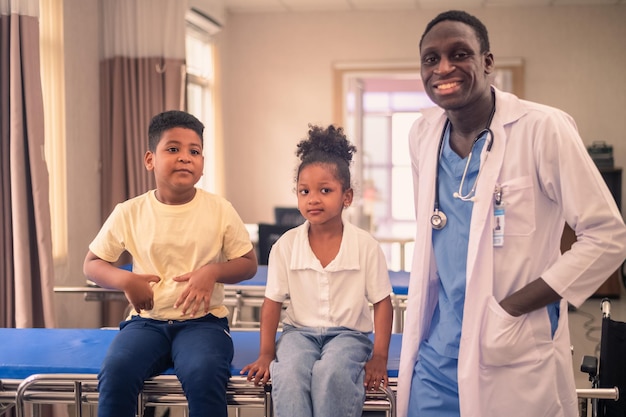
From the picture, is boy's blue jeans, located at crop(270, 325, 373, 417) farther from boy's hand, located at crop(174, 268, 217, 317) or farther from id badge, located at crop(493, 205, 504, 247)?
id badge, located at crop(493, 205, 504, 247)

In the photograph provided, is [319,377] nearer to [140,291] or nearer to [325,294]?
[325,294]

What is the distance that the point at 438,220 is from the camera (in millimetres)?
1802

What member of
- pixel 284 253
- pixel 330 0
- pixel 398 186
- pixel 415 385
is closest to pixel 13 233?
pixel 284 253

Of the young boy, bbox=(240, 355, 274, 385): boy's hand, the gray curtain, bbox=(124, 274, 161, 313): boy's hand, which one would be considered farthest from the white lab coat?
the gray curtain

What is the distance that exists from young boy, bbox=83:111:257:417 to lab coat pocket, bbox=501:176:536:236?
94 centimetres

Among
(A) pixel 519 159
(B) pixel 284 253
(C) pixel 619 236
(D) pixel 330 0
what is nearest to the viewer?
(C) pixel 619 236

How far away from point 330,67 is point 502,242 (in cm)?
702

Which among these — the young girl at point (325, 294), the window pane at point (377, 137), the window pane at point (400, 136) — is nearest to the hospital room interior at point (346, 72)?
the window pane at point (377, 137)

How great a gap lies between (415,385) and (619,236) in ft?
2.12

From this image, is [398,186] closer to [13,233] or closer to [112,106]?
[112,106]

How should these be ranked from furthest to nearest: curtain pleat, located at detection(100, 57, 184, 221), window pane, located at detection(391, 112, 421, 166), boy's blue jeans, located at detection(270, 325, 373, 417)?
window pane, located at detection(391, 112, 421, 166) → curtain pleat, located at detection(100, 57, 184, 221) → boy's blue jeans, located at detection(270, 325, 373, 417)

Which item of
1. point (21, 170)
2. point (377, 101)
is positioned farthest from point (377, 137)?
point (21, 170)

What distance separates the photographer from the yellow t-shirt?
2.33 meters

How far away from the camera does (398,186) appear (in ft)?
37.2
